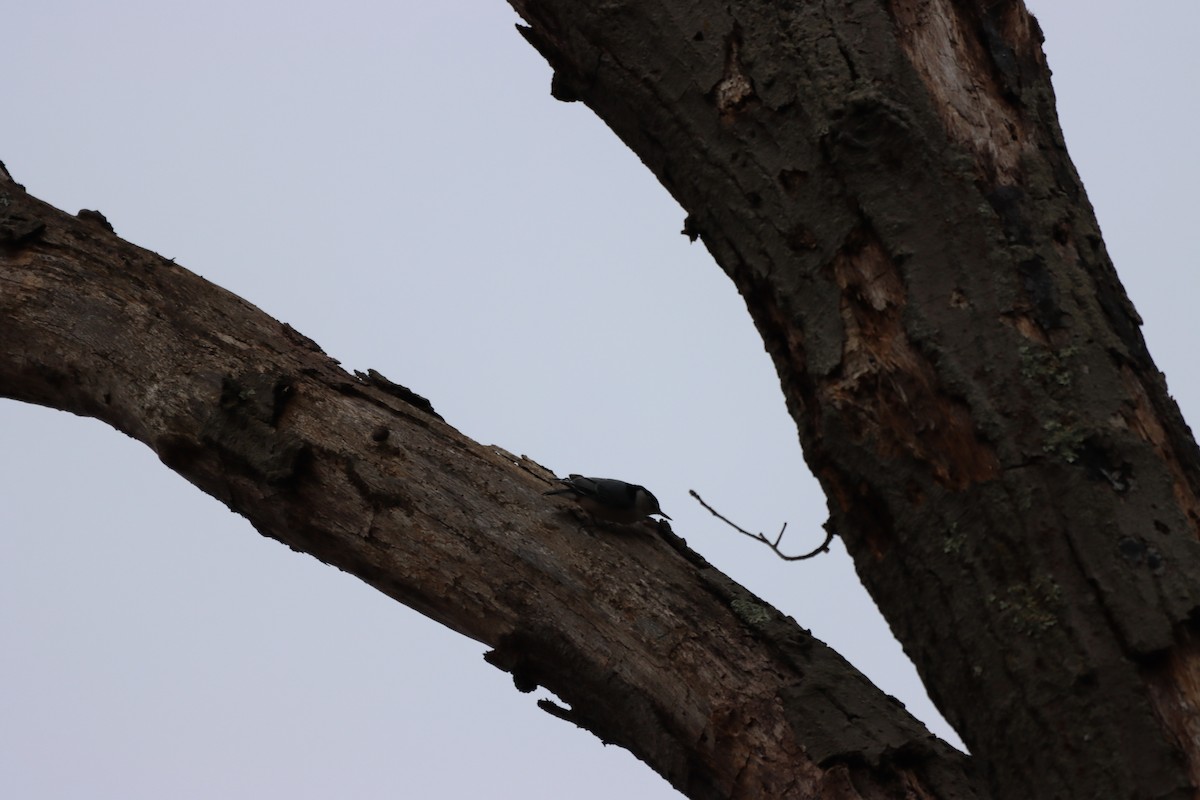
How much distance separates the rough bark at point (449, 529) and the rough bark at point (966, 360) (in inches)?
18.1

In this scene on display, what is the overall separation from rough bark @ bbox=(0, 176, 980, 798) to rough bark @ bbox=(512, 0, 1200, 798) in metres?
0.46

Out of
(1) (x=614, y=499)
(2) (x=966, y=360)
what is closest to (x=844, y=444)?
(2) (x=966, y=360)

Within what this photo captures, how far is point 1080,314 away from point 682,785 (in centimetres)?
120

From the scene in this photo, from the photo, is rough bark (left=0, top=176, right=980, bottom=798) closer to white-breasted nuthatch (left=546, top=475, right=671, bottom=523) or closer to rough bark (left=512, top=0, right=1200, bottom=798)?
white-breasted nuthatch (left=546, top=475, right=671, bottom=523)

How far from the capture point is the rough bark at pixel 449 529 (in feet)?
7.56

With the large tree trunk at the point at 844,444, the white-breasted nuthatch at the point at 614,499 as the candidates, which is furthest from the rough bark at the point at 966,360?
the white-breasted nuthatch at the point at 614,499

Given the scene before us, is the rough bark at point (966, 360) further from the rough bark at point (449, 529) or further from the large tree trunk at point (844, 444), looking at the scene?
the rough bark at point (449, 529)

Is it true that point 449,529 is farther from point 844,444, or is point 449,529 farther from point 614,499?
point 844,444

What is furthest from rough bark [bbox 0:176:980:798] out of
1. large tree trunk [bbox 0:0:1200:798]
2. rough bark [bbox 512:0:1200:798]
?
rough bark [bbox 512:0:1200:798]

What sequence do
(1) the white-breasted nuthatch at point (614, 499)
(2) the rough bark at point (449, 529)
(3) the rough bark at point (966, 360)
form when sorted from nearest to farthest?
(3) the rough bark at point (966, 360)
(2) the rough bark at point (449, 529)
(1) the white-breasted nuthatch at point (614, 499)

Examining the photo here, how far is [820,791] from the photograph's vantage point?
2.19 metres

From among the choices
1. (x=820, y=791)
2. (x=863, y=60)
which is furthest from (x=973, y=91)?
(x=820, y=791)

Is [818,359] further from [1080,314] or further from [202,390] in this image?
[202,390]

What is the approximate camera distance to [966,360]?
72.7 inches
